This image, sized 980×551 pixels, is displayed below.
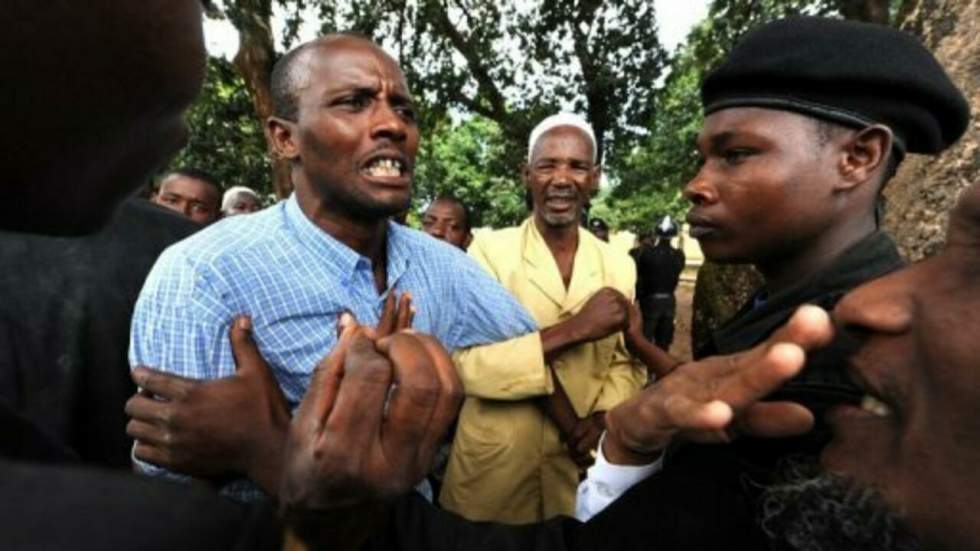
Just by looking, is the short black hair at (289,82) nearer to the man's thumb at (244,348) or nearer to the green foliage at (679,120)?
the man's thumb at (244,348)

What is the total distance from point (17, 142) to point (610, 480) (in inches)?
46.9

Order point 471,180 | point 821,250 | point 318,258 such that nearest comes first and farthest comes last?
point 821,250, point 318,258, point 471,180

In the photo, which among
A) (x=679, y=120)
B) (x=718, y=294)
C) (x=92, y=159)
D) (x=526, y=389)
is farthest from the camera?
(x=679, y=120)

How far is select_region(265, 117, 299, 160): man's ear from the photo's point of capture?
2.12 m

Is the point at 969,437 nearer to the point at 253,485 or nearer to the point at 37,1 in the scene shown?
the point at 37,1

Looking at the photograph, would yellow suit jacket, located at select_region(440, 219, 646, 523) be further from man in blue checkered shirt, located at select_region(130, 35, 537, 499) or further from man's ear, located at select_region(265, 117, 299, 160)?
man's ear, located at select_region(265, 117, 299, 160)

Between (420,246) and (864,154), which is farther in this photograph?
(420,246)

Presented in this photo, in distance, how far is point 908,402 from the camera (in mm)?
1056

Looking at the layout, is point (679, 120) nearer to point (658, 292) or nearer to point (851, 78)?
point (658, 292)

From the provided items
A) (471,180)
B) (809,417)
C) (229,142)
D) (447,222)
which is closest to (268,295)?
(809,417)

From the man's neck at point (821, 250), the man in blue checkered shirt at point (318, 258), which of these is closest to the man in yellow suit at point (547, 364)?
the man in blue checkered shirt at point (318, 258)

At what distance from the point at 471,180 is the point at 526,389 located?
32.5 metres

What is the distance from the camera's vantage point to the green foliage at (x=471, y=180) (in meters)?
26.3

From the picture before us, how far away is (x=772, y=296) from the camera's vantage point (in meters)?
1.53
